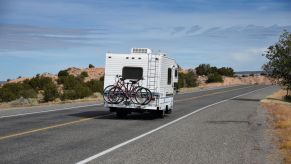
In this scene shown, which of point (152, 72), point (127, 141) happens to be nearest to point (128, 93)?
point (152, 72)

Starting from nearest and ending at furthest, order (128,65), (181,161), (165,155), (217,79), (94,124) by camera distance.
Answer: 1. (181,161)
2. (165,155)
3. (94,124)
4. (128,65)
5. (217,79)

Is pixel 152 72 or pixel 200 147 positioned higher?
pixel 152 72

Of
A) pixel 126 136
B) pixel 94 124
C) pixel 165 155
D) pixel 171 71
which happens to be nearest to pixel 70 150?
pixel 165 155

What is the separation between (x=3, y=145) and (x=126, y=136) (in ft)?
13.1

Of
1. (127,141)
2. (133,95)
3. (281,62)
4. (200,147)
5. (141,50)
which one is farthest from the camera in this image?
(281,62)

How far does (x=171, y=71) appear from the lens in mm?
24953

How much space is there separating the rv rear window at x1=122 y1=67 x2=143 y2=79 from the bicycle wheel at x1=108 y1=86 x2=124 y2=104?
2.01 ft

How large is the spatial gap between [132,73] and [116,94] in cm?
112

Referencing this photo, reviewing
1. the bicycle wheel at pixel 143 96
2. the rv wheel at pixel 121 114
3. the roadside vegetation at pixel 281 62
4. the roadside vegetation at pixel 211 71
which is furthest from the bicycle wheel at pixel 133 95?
the roadside vegetation at pixel 211 71

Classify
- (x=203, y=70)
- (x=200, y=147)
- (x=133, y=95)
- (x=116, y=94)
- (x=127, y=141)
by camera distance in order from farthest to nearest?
(x=203, y=70) → (x=116, y=94) → (x=133, y=95) → (x=127, y=141) → (x=200, y=147)

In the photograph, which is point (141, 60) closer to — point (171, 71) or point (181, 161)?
point (171, 71)

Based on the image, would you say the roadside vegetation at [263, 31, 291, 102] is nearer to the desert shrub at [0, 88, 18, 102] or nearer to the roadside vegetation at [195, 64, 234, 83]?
the desert shrub at [0, 88, 18, 102]

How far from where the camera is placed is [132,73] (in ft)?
74.7

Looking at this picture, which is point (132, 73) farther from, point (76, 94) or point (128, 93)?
point (76, 94)
